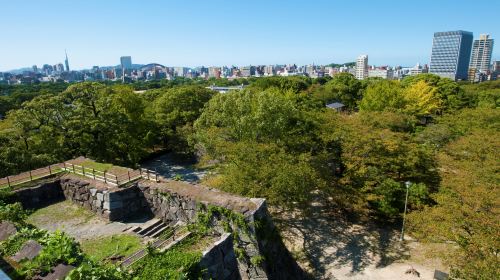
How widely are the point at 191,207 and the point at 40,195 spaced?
6.34m

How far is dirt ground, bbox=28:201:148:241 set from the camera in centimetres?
943

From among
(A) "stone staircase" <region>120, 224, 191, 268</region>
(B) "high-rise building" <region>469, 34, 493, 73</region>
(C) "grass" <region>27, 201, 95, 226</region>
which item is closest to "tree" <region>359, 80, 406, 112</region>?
(A) "stone staircase" <region>120, 224, 191, 268</region>

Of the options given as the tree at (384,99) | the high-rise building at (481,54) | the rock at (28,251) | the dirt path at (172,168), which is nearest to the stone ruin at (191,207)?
the rock at (28,251)

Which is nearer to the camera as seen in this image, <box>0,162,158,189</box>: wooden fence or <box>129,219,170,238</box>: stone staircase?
<box>129,219,170,238</box>: stone staircase

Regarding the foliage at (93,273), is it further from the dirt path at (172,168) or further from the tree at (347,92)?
the tree at (347,92)

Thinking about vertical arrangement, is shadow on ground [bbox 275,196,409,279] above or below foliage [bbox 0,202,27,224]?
below

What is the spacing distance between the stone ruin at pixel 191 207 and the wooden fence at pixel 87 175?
255 mm

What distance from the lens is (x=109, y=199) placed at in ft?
33.1

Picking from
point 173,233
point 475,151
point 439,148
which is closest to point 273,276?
point 173,233

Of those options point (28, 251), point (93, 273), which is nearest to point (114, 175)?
point (28, 251)

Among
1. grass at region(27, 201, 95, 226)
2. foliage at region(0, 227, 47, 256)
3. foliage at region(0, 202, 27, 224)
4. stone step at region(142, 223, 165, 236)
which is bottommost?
stone step at region(142, 223, 165, 236)

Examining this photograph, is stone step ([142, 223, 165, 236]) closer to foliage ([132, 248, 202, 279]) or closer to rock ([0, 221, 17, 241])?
foliage ([132, 248, 202, 279])

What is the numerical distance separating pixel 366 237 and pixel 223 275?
9138mm

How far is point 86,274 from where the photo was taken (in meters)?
4.80
